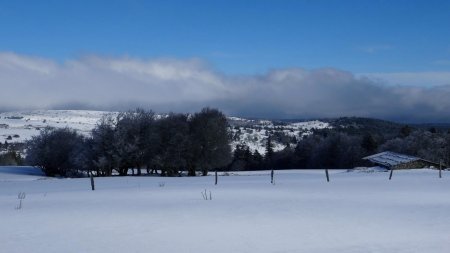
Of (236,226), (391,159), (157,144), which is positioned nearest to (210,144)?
(157,144)

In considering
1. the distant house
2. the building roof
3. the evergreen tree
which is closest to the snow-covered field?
the distant house

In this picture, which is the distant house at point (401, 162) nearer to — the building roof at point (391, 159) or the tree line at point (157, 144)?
the building roof at point (391, 159)

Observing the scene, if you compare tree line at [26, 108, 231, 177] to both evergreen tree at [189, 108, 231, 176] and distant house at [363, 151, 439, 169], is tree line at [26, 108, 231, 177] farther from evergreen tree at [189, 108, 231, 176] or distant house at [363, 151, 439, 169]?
distant house at [363, 151, 439, 169]

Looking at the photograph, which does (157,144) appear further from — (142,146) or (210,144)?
(210,144)

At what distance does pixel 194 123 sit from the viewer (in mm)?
68062

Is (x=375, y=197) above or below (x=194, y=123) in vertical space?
below

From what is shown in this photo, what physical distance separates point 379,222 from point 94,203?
12.6 metres

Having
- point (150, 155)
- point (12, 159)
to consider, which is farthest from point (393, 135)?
point (12, 159)

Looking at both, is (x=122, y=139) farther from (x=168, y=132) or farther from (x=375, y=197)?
(x=375, y=197)

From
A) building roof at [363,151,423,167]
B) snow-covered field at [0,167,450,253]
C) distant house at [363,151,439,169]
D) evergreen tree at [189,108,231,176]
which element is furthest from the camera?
evergreen tree at [189,108,231,176]

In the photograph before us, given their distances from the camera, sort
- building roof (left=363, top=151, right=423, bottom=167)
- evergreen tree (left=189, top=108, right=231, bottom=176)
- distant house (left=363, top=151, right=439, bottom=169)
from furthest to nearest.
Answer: evergreen tree (left=189, top=108, right=231, bottom=176) < building roof (left=363, top=151, right=423, bottom=167) < distant house (left=363, top=151, right=439, bottom=169)

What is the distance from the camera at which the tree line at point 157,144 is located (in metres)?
65.6

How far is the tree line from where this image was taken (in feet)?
215

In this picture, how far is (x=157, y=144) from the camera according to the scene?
219ft
